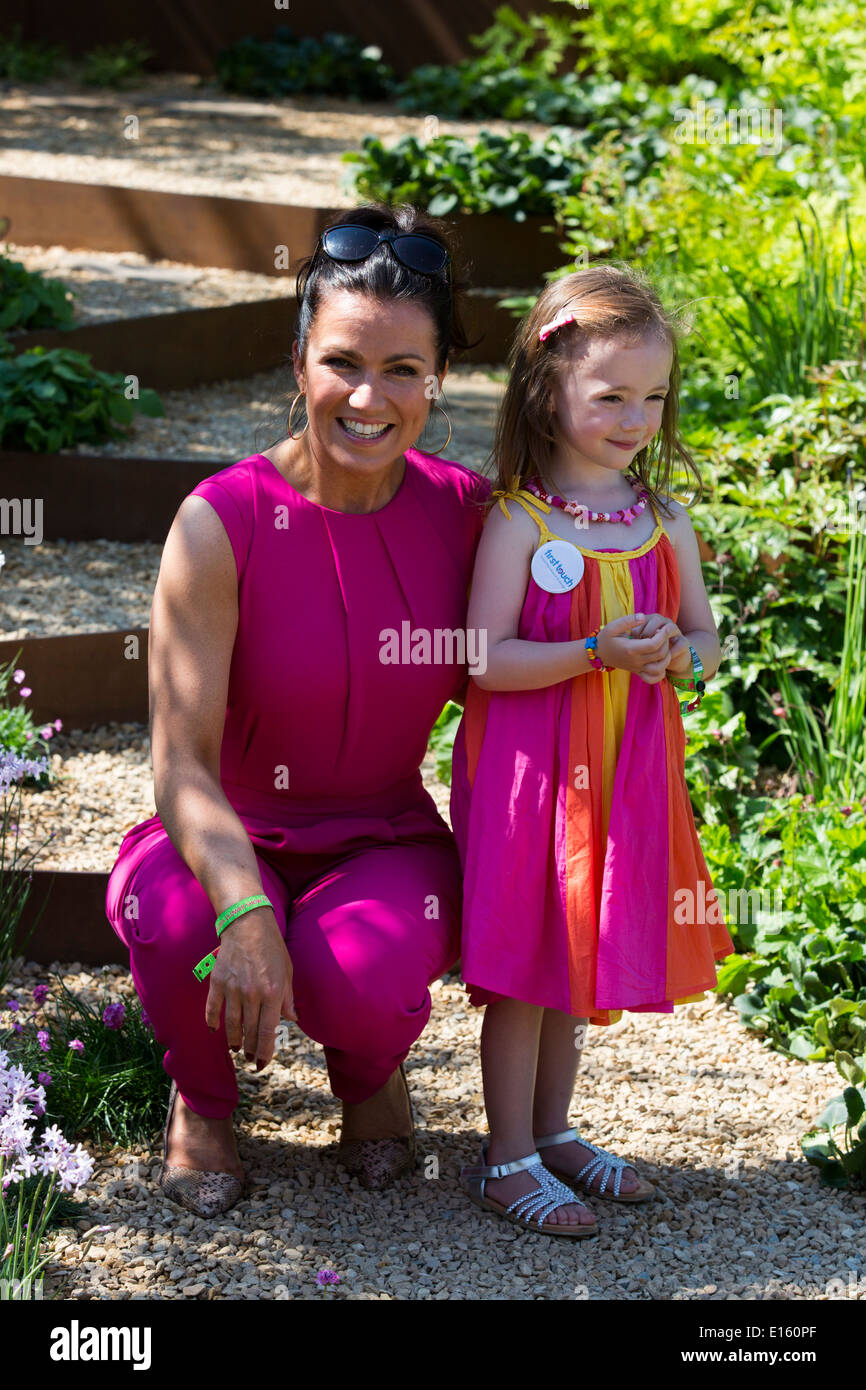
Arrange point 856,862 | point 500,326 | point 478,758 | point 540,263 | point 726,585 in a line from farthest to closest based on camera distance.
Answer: point 540,263 → point 500,326 → point 726,585 → point 856,862 → point 478,758

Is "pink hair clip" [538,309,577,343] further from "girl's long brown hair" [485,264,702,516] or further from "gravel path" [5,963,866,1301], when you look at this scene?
"gravel path" [5,963,866,1301]

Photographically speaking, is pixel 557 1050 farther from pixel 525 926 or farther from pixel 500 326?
pixel 500 326

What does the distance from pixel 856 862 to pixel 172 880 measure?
1.50 metres

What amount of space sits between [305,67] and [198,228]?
3.65 m

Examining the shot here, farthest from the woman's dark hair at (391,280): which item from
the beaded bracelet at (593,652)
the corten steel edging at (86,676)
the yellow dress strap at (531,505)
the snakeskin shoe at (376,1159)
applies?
the corten steel edging at (86,676)

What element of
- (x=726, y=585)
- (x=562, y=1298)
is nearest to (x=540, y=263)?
(x=726, y=585)

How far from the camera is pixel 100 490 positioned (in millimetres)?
4539

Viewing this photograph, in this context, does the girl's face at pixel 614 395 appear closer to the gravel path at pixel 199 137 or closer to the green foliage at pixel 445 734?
the green foliage at pixel 445 734

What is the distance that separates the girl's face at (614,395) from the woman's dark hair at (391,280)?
0.22 meters

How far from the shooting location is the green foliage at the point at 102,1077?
2463 millimetres

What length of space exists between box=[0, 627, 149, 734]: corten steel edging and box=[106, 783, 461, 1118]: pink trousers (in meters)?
1.40

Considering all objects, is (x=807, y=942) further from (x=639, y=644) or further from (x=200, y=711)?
(x=200, y=711)

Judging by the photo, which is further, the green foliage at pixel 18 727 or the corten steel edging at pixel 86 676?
the corten steel edging at pixel 86 676

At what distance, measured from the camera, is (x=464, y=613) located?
8.15 feet
